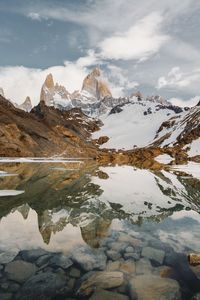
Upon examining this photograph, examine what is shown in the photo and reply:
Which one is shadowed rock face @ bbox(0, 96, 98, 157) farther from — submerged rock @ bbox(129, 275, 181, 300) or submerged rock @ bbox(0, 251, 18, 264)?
submerged rock @ bbox(129, 275, 181, 300)

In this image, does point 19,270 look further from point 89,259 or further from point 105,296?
point 105,296

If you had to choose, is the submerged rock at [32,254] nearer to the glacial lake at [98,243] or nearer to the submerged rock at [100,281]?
the glacial lake at [98,243]

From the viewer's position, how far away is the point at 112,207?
22.3 metres

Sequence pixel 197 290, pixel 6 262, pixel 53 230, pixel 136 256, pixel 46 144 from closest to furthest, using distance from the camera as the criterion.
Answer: pixel 197 290, pixel 6 262, pixel 136 256, pixel 53 230, pixel 46 144

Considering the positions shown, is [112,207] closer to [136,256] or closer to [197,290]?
[136,256]

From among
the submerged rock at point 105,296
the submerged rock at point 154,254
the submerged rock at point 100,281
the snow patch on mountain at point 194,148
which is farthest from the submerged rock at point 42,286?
the snow patch on mountain at point 194,148

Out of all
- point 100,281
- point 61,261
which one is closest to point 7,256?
point 61,261

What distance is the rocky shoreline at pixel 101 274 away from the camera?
9375 mm

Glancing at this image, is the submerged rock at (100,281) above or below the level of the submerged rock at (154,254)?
below

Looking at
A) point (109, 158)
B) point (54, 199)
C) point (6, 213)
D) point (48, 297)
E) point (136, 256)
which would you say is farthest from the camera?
point (109, 158)

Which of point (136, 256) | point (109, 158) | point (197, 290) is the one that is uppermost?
point (109, 158)

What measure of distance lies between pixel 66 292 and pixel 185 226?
9.98m

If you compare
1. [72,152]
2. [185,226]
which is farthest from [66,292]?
[72,152]

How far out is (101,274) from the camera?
35.0 feet
